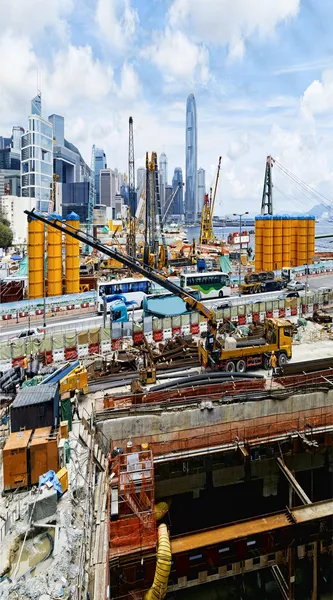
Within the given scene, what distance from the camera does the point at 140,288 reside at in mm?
49438

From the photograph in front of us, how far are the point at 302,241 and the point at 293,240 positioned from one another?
1.62 metres

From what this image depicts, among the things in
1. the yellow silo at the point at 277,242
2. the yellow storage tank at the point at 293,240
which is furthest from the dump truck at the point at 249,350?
the yellow storage tank at the point at 293,240

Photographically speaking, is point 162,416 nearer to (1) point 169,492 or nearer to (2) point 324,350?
(1) point 169,492

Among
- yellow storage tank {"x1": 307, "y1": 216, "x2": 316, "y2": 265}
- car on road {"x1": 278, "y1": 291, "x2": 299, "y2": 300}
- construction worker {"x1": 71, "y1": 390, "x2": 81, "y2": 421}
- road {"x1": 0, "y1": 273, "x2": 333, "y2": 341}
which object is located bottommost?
construction worker {"x1": 71, "y1": 390, "x2": 81, "y2": 421}

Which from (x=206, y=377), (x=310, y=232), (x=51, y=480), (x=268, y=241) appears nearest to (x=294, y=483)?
(x=206, y=377)

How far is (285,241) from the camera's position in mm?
69312

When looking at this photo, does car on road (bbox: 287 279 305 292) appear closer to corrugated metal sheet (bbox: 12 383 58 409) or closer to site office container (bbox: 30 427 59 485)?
corrugated metal sheet (bbox: 12 383 58 409)

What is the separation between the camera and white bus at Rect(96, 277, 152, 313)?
147ft

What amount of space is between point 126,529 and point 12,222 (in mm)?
143178

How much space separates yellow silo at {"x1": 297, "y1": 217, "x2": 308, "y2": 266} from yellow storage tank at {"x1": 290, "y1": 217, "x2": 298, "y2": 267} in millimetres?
566

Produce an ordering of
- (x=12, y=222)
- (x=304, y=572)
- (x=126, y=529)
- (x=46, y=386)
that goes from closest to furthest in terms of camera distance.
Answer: (x=126, y=529) < (x=46, y=386) < (x=304, y=572) < (x=12, y=222)

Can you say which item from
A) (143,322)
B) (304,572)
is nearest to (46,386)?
(304,572)

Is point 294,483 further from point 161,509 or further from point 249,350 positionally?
point 249,350

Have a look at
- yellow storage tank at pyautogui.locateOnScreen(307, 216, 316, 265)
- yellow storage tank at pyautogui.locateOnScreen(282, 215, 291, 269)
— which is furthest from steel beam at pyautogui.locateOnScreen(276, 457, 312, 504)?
Result: yellow storage tank at pyautogui.locateOnScreen(307, 216, 316, 265)
